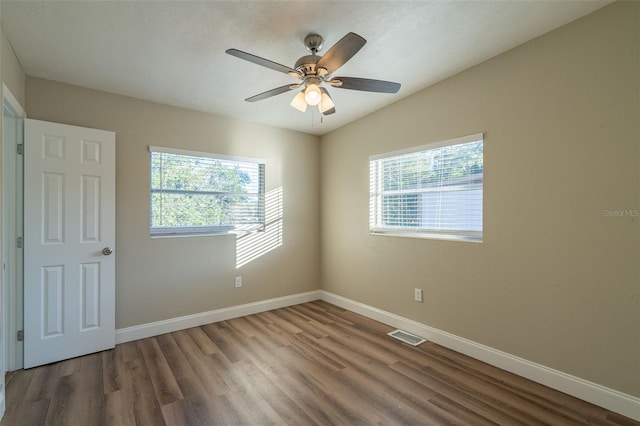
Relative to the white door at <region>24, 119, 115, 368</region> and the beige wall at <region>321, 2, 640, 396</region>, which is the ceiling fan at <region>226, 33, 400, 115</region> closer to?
the beige wall at <region>321, 2, 640, 396</region>

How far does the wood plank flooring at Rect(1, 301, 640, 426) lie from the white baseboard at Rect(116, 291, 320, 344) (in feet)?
0.31

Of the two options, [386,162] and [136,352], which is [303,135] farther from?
[136,352]

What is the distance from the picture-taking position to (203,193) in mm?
3588

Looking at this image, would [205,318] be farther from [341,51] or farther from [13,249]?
[341,51]

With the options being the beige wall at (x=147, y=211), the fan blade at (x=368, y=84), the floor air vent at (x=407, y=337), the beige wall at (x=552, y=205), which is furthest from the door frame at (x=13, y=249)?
the beige wall at (x=552, y=205)

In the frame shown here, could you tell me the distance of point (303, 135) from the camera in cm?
447

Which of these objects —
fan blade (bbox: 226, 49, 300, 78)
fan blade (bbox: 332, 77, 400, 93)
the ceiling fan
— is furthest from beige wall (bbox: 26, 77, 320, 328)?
fan blade (bbox: 332, 77, 400, 93)

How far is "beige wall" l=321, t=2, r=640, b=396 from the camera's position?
199 cm

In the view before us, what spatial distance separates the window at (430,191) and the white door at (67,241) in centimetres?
291

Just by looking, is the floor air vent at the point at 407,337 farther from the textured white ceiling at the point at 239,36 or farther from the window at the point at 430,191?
the textured white ceiling at the point at 239,36

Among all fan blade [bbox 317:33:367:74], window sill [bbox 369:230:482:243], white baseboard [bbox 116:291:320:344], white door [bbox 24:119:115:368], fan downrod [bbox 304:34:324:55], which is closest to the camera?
fan blade [bbox 317:33:367:74]

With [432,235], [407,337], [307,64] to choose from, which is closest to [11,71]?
[307,64]

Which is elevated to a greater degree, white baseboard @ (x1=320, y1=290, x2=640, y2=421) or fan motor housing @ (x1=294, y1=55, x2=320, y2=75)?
fan motor housing @ (x1=294, y1=55, x2=320, y2=75)

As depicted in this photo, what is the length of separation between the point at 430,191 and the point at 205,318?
295cm
